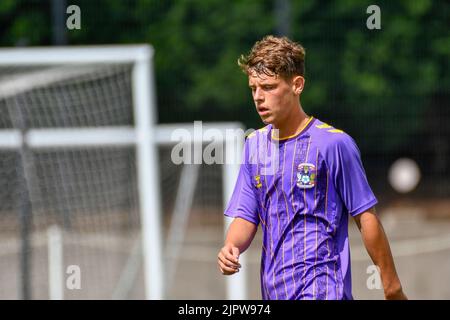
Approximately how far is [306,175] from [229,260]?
38cm

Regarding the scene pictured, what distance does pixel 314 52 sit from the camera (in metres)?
16.4

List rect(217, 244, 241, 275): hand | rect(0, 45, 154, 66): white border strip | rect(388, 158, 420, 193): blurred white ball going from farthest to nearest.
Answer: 1. rect(388, 158, 420, 193): blurred white ball
2. rect(0, 45, 154, 66): white border strip
3. rect(217, 244, 241, 275): hand

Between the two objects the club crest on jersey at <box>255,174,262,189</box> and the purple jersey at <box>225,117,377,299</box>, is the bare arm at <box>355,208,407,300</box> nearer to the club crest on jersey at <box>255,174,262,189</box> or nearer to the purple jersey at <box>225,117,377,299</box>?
the purple jersey at <box>225,117,377,299</box>

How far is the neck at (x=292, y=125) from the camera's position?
324cm

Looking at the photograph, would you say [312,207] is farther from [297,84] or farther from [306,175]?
[297,84]

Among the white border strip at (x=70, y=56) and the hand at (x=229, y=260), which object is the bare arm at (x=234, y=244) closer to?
the hand at (x=229, y=260)

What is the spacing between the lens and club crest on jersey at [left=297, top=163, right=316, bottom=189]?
3193 mm

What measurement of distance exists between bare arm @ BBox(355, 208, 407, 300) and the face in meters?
0.43

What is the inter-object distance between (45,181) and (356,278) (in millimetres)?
5607

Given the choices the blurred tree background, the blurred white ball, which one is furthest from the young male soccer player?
the blurred white ball

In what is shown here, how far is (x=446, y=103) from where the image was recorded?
16.7 m

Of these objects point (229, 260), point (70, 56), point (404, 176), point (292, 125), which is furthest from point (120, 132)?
point (404, 176)
